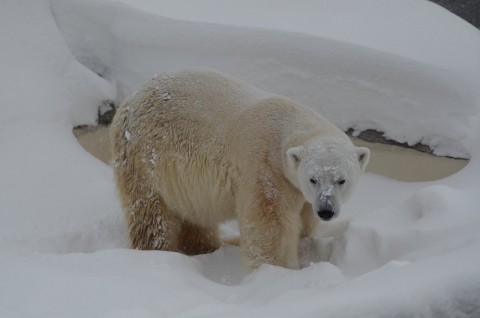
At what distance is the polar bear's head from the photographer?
3584 millimetres

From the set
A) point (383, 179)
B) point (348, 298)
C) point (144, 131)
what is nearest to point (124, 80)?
point (144, 131)

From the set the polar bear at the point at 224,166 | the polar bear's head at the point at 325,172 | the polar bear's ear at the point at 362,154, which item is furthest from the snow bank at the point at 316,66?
the polar bear's head at the point at 325,172

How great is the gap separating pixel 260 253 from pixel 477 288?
1954 millimetres

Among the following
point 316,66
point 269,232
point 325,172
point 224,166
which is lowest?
point 269,232

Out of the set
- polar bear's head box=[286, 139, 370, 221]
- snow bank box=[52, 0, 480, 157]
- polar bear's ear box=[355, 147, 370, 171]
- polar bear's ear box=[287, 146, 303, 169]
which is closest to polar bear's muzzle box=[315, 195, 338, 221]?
polar bear's head box=[286, 139, 370, 221]

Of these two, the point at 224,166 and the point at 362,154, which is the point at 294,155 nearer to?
the point at 362,154

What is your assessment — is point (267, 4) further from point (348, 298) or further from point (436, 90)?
point (348, 298)

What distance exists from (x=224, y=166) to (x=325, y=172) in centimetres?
68

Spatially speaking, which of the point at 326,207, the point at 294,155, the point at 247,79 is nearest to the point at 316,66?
the point at 247,79

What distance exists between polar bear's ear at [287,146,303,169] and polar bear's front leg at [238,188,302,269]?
0.80 feet

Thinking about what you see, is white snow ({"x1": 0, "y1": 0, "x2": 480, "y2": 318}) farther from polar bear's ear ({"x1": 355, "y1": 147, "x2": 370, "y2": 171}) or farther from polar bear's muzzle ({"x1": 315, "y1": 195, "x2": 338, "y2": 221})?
polar bear's ear ({"x1": 355, "y1": 147, "x2": 370, "y2": 171})

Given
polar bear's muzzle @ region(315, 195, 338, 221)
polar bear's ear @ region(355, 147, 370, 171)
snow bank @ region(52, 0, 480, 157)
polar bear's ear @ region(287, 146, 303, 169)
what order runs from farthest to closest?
snow bank @ region(52, 0, 480, 157) → polar bear's ear @ region(355, 147, 370, 171) → polar bear's ear @ region(287, 146, 303, 169) → polar bear's muzzle @ region(315, 195, 338, 221)

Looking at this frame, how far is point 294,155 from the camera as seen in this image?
→ 3672 mm

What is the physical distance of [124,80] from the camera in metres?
6.11
